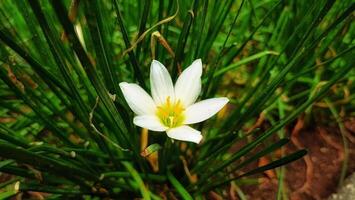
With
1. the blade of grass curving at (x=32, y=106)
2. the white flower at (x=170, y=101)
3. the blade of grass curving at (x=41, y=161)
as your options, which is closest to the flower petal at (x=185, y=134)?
the white flower at (x=170, y=101)

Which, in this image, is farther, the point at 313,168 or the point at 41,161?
the point at 313,168

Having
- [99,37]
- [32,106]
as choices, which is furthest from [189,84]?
[32,106]

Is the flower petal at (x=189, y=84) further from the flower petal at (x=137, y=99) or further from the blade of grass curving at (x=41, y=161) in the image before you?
the blade of grass curving at (x=41, y=161)

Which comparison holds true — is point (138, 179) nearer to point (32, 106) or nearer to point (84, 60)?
point (32, 106)

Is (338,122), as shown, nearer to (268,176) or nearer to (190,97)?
(268,176)

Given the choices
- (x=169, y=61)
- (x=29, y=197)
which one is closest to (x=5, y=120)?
(x=29, y=197)

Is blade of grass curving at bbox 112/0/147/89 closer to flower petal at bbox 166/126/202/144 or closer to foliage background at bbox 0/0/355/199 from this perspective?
foliage background at bbox 0/0/355/199

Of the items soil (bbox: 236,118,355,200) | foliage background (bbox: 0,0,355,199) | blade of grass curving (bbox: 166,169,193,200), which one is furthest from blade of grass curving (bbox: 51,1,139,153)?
soil (bbox: 236,118,355,200)
